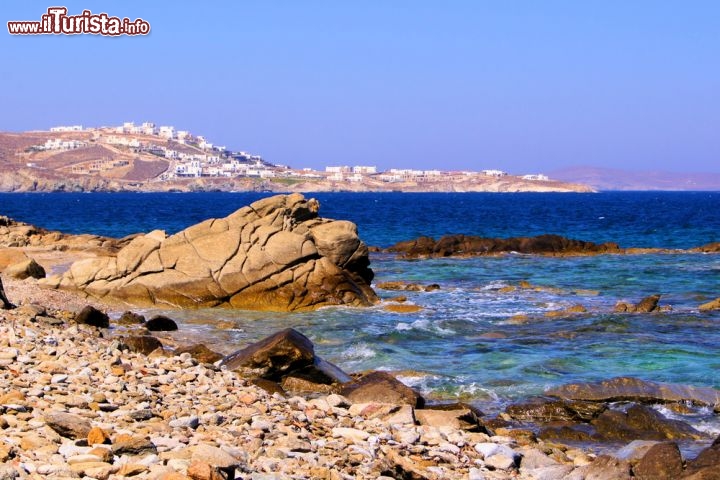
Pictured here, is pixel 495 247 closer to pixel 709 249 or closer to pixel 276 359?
pixel 709 249

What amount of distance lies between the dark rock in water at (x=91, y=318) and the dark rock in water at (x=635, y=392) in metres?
10.3

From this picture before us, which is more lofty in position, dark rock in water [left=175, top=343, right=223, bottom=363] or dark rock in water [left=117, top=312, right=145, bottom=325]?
dark rock in water [left=175, top=343, right=223, bottom=363]

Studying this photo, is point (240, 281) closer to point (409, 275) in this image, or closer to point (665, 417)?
point (409, 275)

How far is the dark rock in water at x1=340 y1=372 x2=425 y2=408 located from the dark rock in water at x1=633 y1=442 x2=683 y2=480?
372 centimetres

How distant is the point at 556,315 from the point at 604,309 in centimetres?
245

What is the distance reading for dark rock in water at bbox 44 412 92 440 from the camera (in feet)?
26.9

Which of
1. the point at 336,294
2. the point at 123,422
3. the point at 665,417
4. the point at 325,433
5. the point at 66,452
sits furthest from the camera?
the point at 336,294

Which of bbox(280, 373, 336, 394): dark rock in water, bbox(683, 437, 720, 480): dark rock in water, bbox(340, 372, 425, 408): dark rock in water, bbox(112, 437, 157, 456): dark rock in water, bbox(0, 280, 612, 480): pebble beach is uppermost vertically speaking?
Result: bbox(112, 437, 157, 456): dark rock in water

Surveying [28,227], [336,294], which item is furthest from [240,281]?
[28,227]

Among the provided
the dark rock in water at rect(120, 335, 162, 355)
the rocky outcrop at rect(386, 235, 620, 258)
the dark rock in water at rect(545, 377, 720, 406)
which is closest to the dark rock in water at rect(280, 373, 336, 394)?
the dark rock in water at rect(120, 335, 162, 355)

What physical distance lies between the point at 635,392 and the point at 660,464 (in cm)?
463

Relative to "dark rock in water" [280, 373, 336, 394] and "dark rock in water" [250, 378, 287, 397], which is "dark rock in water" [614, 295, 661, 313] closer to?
"dark rock in water" [280, 373, 336, 394]

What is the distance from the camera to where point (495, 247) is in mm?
47469

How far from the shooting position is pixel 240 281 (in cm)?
2538
